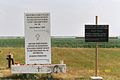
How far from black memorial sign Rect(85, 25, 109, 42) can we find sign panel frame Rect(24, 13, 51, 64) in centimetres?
197

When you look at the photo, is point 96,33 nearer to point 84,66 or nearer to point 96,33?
point 96,33

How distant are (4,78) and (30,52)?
1871 mm

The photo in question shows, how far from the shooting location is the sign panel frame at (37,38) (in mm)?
18062

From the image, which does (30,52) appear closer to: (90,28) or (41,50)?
(41,50)

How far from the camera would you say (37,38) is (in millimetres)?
18141

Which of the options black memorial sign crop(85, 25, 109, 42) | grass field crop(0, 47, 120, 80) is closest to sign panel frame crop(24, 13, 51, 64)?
grass field crop(0, 47, 120, 80)

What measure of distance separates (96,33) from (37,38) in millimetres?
2977

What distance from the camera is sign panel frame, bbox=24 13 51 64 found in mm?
18062

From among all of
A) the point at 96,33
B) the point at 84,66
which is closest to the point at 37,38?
the point at 96,33

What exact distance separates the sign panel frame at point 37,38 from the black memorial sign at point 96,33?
77.5 inches

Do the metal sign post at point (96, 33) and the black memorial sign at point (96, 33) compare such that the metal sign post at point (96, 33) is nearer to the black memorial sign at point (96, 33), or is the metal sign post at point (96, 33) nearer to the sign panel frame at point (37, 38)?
the black memorial sign at point (96, 33)

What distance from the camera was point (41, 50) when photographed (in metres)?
18.2

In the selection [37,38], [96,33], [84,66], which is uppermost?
[96,33]

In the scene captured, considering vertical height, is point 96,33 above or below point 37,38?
above
